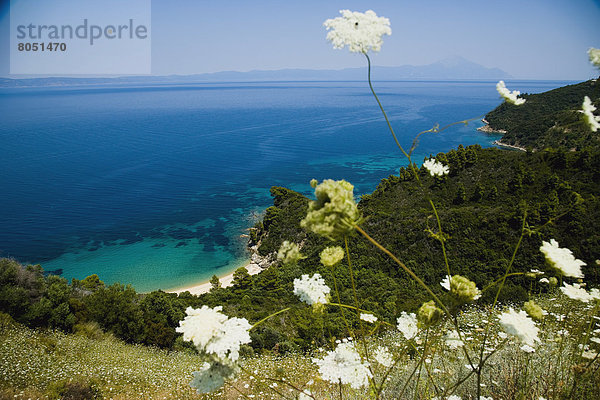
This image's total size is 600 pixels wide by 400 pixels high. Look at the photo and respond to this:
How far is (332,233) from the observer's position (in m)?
1.46

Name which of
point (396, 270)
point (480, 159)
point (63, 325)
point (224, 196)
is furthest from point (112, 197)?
point (480, 159)

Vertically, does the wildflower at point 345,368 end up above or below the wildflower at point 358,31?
below

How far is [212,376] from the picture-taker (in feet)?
5.62

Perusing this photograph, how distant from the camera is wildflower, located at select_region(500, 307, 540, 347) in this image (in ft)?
5.71

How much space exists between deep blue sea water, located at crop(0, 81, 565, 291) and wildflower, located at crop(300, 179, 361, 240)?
26872 mm

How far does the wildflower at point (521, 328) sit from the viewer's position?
5.71 ft

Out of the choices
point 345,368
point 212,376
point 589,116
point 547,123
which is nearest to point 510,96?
point 589,116

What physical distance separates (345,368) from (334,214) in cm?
119

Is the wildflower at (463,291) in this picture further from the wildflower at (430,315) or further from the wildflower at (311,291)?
the wildflower at (311,291)

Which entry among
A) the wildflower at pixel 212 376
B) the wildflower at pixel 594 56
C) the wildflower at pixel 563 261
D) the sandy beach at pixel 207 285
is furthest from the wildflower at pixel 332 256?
the sandy beach at pixel 207 285

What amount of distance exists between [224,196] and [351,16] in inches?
1826

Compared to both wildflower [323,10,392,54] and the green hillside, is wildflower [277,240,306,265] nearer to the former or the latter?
wildflower [323,10,392,54]

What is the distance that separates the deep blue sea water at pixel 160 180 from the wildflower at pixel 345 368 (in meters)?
26.1

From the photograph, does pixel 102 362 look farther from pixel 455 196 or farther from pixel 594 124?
pixel 455 196
